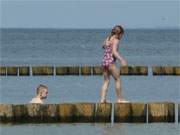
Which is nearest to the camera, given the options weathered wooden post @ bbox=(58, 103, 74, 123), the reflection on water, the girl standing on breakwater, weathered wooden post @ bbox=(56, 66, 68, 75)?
the reflection on water

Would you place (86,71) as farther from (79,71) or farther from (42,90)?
(42,90)

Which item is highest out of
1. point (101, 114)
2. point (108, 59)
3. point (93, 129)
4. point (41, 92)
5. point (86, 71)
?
point (108, 59)

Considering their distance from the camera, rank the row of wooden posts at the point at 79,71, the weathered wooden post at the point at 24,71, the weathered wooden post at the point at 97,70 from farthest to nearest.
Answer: the weathered wooden post at the point at 24,71 → the row of wooden posts at the point at 79,71 → the weathered wooden post at the point at 97,70

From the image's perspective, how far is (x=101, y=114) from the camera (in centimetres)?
1997

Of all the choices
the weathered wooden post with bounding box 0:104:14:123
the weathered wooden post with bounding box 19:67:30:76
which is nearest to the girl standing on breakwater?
the weathered wooden post with bounding box 0:104:14:123

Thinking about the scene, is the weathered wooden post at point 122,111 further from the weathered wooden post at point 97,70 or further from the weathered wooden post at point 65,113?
the weathered wooden post at point 97,70

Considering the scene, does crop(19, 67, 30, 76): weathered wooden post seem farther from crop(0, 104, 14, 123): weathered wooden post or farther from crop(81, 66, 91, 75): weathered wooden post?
crop(0, 104, 14, 123): weathered wooden post

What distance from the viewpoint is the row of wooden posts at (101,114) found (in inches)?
778

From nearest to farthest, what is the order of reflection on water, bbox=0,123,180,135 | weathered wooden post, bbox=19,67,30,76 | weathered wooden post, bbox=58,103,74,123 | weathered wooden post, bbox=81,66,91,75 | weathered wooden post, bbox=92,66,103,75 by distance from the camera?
reflection on water, bbox=0,123,180,135 < weathered wooden post, bbox=58,103,74,123 < weathered wooden post, bbox=92,66,103,75 < weathered wooden post, bbox=19,67,30,76 < weathered wooden post, bbox=81,66,91,75

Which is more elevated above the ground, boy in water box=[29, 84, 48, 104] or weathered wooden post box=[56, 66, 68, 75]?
weathered wooden post box=[56, 66, 68, 75]

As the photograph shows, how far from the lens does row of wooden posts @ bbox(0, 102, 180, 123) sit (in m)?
19.8

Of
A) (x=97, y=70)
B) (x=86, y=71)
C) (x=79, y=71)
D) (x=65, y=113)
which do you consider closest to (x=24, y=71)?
(x=79, y=71)

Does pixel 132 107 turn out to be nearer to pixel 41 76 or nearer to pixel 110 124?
pixel 110 124

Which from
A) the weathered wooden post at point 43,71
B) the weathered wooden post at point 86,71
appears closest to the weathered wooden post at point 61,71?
the weathered wooden post at point 43,71
